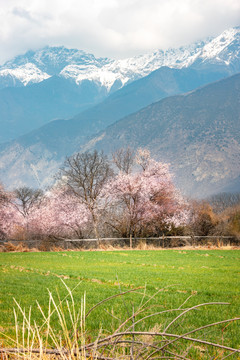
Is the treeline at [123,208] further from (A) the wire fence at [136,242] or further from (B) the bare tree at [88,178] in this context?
(A) the wire fence at [136,242]

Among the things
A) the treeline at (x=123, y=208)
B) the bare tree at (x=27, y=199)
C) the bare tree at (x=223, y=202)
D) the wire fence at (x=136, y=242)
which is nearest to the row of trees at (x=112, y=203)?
the treeline at (x=123, y=208)

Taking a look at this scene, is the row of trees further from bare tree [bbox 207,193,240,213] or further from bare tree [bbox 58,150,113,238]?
bare tree [bbox 207,193,240,213]

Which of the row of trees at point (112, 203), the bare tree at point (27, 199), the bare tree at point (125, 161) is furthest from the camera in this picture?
the bare tree at point (27, 199)

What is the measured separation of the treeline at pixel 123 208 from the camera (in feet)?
122

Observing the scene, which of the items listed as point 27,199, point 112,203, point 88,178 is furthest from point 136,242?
point 27,199

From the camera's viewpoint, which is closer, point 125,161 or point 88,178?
point 88,178

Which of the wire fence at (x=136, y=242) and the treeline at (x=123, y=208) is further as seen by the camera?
the treeline at (x=123, y=208)

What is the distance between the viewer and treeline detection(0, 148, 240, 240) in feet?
122

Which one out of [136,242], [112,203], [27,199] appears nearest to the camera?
[136,242]

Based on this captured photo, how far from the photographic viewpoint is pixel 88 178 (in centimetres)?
3881

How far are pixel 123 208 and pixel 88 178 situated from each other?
558 centimetres

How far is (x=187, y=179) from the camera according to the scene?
158 m

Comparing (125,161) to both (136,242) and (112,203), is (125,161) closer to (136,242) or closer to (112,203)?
(112,203)

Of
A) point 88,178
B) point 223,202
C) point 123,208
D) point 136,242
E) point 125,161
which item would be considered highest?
point 125,161
